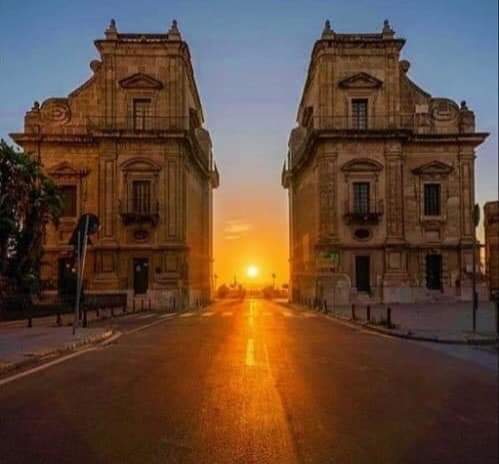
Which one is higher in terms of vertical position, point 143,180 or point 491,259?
point 143,180

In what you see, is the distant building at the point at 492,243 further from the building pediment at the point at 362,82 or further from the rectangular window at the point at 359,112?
the building pediment at the point at 362,82

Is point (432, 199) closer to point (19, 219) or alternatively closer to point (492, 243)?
point (492, 243)

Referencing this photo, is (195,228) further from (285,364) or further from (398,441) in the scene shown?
(398,441)

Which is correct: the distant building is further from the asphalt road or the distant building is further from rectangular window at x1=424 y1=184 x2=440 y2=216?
the asphalt road

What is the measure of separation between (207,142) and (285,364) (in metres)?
70.0

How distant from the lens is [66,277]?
5344 centimetres

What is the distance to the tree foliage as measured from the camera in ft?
117

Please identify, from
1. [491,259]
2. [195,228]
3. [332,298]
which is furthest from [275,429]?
[195,228]

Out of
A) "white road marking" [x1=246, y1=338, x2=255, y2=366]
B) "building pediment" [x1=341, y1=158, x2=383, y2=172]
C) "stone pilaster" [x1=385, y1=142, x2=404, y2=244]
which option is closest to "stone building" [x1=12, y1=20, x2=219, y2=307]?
"building pediment" [x1=341, y1=158, x2=383, y2=172]

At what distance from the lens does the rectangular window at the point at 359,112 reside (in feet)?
177

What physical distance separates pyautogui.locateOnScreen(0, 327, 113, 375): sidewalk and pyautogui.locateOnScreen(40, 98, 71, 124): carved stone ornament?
110 ft

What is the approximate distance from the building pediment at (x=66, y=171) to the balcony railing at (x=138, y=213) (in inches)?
158

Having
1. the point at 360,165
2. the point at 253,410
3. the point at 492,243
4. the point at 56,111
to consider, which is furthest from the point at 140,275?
the point at 253,410

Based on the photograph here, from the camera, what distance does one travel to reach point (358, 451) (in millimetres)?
7000
